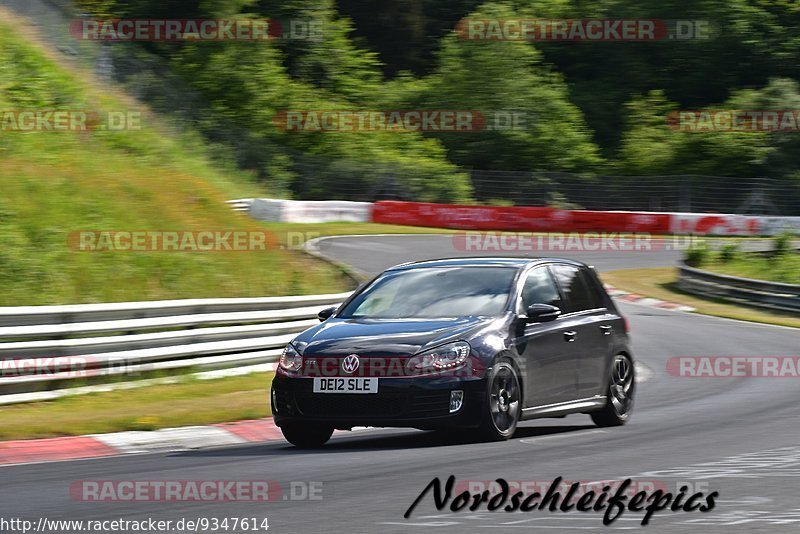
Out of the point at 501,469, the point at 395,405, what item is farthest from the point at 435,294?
the point at 501,469

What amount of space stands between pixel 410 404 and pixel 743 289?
2202cm

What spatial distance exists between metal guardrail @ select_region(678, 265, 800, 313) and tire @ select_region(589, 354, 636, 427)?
17.5 m

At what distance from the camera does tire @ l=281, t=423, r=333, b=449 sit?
10.1 m

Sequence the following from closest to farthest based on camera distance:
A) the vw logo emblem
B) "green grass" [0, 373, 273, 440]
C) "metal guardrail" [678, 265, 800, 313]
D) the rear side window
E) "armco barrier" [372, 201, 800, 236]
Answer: the vw logo emblem
"green grass" [0, 373, 273, 440]
the rear side window
"metal guardrail" [678, 265, 800, 313]
"armco barrier" [372, 201, 800, 236]

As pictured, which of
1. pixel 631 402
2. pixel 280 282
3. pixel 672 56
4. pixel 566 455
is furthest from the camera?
pixel 672 56

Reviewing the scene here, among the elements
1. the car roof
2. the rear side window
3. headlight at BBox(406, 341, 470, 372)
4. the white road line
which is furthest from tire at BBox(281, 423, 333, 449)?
the rear side window

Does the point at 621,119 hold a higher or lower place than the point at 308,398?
lower

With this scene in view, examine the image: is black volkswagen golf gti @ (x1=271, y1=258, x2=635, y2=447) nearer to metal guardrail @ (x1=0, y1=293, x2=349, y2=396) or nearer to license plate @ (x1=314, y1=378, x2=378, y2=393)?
license plate @ (x1=314, y1=378, x2=378, y2=393)

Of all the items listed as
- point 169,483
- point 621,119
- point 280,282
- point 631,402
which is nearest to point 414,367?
point 169,483

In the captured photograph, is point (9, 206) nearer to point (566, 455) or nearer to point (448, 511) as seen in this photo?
point (566, 455)

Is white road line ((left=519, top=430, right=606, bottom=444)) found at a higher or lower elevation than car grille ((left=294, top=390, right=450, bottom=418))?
lower

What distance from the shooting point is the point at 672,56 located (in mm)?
66938

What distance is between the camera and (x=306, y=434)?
1022 cm

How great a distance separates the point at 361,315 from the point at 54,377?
4.04m
